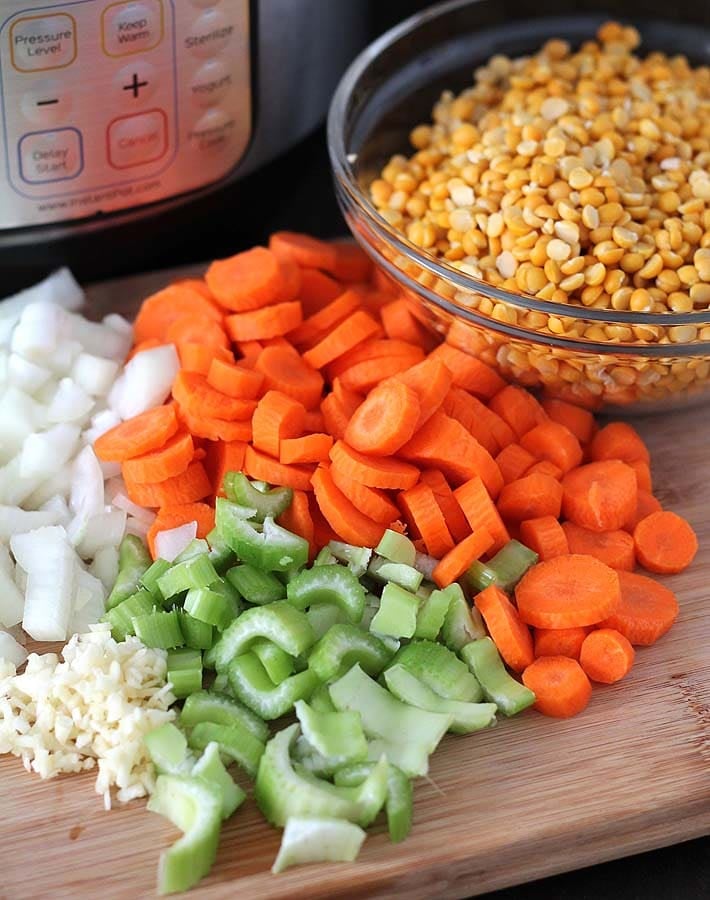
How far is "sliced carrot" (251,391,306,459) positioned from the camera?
1.67 meters

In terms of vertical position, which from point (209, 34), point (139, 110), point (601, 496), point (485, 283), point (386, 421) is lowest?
point (601, 496)

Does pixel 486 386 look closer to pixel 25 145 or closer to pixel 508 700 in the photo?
pixel 508 700

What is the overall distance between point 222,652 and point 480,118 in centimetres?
106

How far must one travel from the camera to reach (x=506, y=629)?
151 cm

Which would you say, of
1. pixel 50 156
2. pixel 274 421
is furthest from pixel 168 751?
pixel 50 156

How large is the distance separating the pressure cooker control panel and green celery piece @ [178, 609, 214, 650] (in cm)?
72

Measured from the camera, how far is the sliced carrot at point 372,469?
161cm

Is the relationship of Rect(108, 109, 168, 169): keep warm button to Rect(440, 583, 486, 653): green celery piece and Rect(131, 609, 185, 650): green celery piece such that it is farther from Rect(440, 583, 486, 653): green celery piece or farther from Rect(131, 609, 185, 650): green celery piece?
Rect(440, 583, 486, 653): green celery piece

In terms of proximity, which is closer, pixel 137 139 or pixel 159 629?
pixel 159 629

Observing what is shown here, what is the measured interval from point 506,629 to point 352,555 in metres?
0.23

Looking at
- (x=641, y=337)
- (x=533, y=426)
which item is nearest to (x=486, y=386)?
(x=533, y=426)

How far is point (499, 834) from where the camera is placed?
1.35m

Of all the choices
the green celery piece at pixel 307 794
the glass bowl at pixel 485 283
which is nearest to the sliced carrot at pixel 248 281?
the glass bowl at pixel 485 283

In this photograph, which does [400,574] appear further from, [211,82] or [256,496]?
[211,82]
